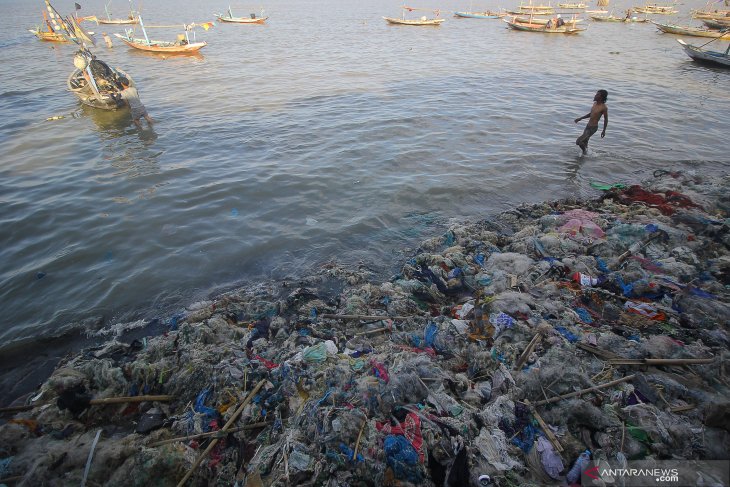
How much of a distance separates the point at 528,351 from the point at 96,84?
67.0 ft

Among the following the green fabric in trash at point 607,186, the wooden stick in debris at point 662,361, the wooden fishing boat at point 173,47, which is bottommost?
the green fabric in trash at point 607,186

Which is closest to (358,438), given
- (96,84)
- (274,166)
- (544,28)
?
(274,166)

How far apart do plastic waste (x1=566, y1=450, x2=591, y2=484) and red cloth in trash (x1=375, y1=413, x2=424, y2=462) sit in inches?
55.1

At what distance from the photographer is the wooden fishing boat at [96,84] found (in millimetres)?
15586

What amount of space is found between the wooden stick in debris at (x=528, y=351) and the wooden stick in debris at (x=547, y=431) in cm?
54

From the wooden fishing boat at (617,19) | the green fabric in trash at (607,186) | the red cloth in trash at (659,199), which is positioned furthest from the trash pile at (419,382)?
the wooden fishing boat at (617,19)

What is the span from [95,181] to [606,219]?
14.3 metres

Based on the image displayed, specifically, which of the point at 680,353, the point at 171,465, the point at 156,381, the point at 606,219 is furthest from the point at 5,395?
the point at 606,219

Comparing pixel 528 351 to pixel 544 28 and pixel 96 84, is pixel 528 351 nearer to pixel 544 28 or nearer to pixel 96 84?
pixel 96 84

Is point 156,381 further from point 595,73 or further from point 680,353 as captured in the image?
point 595,73

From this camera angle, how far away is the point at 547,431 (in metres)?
3.58

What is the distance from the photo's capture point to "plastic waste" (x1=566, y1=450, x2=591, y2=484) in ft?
10.7

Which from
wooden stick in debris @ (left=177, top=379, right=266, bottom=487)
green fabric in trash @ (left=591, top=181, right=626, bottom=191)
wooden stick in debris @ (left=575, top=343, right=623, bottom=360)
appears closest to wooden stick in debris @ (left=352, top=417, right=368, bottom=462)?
wooden stick in debris @ (left=177, top=379, right=266, bottom=487)

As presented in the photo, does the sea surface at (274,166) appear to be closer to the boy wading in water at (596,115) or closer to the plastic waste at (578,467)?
the boy wading in water at (596,115)
